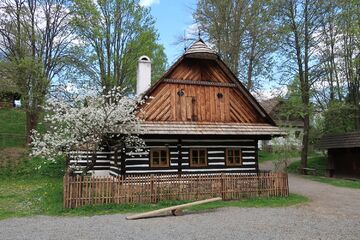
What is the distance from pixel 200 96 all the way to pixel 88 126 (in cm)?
609

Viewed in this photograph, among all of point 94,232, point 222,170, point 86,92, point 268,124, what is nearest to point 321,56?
point 268,124

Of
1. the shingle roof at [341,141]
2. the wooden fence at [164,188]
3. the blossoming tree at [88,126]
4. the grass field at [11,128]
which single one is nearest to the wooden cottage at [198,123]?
the blossoming tree at [88,126]

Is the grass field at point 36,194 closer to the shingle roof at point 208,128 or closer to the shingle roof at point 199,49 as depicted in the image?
the shingle roof at point 208,128

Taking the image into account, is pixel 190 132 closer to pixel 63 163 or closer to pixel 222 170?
pixel 222 170

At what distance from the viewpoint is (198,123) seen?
1723 cm

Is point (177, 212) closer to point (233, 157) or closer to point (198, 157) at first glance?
point (198, 157)

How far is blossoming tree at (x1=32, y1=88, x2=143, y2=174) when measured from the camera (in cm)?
1414

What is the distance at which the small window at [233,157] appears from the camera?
59.6 feet

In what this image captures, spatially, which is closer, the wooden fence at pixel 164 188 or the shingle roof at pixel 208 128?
the wooden fence at pixel 164 188

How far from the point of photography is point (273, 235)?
8570mm

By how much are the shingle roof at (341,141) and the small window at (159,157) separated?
13.3m

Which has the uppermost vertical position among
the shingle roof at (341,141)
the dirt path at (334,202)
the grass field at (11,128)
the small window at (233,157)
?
the grass field at (11,128)

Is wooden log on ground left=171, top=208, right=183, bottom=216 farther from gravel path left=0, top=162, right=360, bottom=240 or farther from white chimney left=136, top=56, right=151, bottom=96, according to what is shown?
white chimney left=136, top=56, right=151, bottom=96

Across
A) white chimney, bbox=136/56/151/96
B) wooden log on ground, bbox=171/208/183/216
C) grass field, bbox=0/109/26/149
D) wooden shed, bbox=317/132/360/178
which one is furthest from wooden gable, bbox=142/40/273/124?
A: grass field, bbox=0/109/26/149
